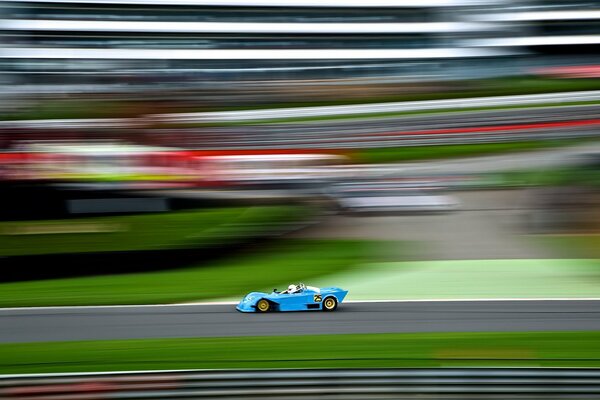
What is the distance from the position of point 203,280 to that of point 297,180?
7091 millimetres

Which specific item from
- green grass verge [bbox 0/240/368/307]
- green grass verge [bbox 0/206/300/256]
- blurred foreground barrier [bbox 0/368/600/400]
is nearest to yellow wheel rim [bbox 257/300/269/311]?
green grass verge [bbox 0/240/368/307]

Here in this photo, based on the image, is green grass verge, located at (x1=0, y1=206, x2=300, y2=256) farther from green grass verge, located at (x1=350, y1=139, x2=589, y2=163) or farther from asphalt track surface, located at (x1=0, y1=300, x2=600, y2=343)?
green grass verge, located at (x1=350, y1=139, x2=589, y2=163)

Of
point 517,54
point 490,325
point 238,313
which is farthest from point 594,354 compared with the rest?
point 517,54

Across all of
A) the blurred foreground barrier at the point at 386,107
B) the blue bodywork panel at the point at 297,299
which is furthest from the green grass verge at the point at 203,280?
the blurred foreground barrier at the point at 386,107

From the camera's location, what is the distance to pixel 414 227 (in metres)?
15.4

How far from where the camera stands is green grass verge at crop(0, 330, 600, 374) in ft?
24.1

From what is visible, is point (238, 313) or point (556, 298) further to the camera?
point (556, 298)

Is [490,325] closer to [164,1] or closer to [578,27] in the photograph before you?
[578,27]

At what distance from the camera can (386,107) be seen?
3109 centimetres

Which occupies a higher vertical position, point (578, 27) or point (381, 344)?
point (578, 27)

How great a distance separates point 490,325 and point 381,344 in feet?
5.53

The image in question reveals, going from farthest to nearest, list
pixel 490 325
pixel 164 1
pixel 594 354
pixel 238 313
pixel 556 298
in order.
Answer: pixel 164 1 → pixel 556 298 → pixel 238 313 → pixel 490 325 → pixel 594 354

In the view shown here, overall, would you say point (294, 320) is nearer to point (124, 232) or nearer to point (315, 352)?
point (315, 352)

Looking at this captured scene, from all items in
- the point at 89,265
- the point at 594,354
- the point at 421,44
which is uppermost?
the point at 421,44
